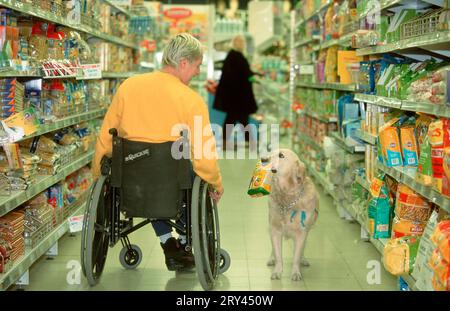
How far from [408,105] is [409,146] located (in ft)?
1.22

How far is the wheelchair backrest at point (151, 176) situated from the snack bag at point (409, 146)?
4.19ft

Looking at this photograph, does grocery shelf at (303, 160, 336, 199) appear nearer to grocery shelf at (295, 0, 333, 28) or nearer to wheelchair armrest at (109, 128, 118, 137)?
grocery shelf at (295, 0, 333, 28)

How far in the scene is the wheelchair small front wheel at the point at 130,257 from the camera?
4129 millimetres

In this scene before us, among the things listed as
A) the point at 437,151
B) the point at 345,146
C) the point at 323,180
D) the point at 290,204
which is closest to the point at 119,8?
the point at 323,180

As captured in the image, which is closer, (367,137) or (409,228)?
(409,228)

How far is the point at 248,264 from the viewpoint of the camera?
14.1 ft

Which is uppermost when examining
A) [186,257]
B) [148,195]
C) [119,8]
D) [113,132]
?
[119,8]

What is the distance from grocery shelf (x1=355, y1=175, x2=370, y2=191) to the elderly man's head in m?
1.74

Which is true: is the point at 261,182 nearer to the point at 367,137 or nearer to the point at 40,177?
the point at 367,137

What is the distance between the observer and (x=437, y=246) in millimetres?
2680

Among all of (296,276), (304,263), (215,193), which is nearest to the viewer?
(215,193)

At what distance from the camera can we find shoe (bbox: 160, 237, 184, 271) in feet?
13.0

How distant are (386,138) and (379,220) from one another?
566 millimetres

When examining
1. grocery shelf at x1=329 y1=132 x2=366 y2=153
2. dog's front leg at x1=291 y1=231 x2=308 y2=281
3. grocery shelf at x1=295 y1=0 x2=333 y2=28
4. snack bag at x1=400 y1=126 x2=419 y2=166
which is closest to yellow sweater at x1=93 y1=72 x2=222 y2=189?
dog's front leg at x1=291 y1=231 x2=308 y2=281
